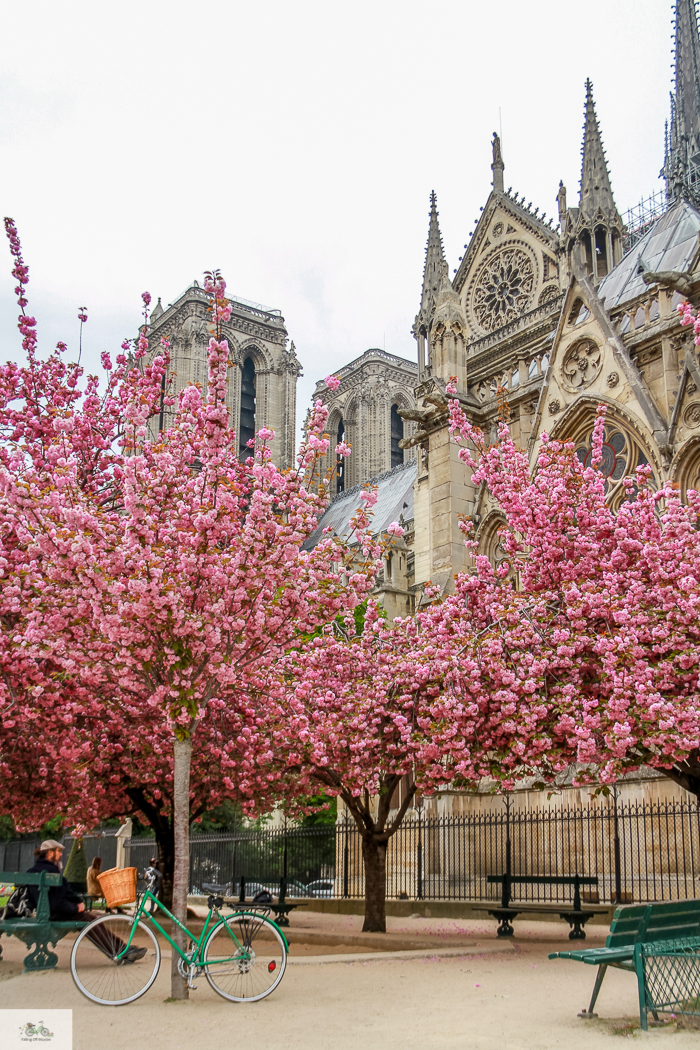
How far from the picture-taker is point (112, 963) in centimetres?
684

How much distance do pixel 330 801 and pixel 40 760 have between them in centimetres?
2393

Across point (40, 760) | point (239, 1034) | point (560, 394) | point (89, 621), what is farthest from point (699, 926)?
point (560, 394)

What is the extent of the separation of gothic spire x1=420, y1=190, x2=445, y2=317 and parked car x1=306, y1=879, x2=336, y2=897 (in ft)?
70.9

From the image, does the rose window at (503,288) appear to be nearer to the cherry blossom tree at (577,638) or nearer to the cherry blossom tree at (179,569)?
the cherry blossom tree at (577,638)

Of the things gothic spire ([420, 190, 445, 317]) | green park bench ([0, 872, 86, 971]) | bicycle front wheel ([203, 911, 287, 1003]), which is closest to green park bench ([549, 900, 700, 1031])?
bicycle front wheel ([203, 911, 287, 1003])

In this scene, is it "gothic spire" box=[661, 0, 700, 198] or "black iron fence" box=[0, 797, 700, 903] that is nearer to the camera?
"black iron fence" box=[0, 797, 700, 903]

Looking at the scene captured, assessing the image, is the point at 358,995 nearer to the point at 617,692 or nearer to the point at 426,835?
the point at 617,692

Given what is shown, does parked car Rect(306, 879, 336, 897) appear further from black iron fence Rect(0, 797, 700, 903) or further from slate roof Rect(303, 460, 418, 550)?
slate roof Rect(303, 460, 418, 550)

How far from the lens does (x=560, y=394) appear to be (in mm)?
19016

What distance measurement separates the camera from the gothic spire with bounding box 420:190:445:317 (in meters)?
37.5

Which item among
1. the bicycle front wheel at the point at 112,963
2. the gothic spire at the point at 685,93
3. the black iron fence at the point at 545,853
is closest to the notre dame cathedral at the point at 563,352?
the black iron fence at the point at 545,853

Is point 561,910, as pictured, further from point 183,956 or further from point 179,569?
point 179,569

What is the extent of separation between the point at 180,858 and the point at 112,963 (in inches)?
32.9

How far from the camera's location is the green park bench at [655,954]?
5.66 meters
